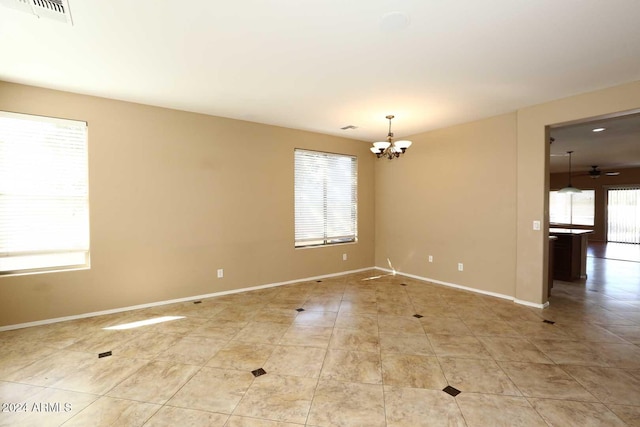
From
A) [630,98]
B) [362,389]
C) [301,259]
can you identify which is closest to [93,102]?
[301,259]

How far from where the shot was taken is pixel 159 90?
351 cm

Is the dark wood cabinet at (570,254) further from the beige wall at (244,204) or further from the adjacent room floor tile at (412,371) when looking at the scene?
the adjacent room floor tile at (412,371)

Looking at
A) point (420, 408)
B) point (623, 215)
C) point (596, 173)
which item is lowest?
point (420, 408)

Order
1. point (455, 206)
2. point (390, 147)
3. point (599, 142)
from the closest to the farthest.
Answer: point (390, 147) → point (455, 206) → point (599, 142)

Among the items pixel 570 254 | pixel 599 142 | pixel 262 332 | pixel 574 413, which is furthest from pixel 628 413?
pixel 599 142

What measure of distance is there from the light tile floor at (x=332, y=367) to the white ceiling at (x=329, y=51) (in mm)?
2784

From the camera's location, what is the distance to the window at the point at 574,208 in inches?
446

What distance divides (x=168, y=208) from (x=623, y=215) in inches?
587

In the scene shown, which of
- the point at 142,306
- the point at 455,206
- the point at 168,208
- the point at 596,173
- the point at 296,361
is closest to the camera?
the point at 296,361

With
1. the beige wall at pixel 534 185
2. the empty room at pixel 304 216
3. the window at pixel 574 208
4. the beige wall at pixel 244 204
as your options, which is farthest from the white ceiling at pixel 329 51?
the window at pixel 574 208

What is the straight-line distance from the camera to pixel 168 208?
164 inches

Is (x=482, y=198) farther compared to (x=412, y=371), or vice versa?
(x=482, y=198)

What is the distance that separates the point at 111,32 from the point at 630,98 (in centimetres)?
519

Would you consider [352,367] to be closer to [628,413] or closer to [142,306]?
[628,413]
